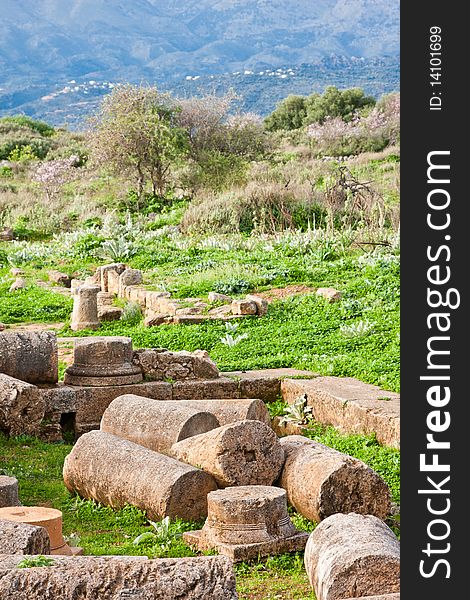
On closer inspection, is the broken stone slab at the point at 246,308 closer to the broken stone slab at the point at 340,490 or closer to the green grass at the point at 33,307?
the green grass at the point at 33,307

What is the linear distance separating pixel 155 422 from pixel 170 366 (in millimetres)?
2572

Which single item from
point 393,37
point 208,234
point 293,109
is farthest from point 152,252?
point 393,37

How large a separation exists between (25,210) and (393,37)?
162m

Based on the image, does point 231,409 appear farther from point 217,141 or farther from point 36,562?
point 217,141

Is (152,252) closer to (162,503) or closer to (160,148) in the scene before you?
(160,148)

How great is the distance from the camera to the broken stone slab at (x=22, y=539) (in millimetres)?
6062

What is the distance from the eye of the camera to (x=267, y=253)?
21.2 m

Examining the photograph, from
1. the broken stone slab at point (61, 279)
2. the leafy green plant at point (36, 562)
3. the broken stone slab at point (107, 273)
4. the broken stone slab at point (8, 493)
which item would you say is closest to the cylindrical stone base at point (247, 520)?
the broken stone slab at point (8, 493)

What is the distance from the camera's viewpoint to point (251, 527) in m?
7.60

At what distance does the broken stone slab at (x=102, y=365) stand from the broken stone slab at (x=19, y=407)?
0.96 meters

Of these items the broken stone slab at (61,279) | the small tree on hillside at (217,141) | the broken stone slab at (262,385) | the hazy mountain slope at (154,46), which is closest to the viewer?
the broken stone slab at (262,385)

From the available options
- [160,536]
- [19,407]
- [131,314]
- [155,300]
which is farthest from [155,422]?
[155,300]

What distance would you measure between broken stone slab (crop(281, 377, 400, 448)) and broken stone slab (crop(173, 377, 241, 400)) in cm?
60

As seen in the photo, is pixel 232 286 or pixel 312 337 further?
pixel 232 286
